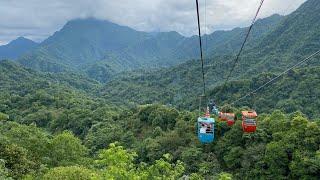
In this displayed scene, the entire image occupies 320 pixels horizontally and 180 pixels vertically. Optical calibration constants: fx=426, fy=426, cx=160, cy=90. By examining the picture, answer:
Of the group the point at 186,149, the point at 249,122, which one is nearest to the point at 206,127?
the point at 249,122

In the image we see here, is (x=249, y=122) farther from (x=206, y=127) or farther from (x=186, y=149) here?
(x=186, y=149)

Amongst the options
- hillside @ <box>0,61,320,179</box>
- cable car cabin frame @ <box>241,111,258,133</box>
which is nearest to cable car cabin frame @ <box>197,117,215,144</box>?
cable car cabin frame @ <box>241,111,258,133</box>

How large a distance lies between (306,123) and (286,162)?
4.86 meters

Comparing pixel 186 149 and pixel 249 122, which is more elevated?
pixel 249 122

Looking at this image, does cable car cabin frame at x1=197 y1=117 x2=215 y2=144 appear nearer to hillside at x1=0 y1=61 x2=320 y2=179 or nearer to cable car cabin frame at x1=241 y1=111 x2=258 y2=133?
cable car cabin frame at x1=241 y1=111 x2=258 y2=133

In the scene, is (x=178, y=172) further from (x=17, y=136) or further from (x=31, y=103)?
(x=31, y=103)

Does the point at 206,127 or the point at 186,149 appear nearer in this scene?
the point at 206,127

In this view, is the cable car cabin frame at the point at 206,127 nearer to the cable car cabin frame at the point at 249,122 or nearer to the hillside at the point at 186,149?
the cable car cabin frame at the point at 249,122

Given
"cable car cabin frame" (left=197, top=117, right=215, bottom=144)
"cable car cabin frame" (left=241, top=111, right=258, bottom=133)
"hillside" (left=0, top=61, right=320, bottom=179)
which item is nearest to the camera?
"cable car cabin frame" (left=241, top=111, right=258, bottom=133)

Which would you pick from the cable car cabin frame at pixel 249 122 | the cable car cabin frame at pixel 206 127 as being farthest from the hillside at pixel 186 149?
the cable car cabin frame at pixel 249 122

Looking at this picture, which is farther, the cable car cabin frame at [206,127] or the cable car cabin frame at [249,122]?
the cable car cabin frame at [206,127]

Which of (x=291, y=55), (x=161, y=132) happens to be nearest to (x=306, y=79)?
(x=161, y=132)

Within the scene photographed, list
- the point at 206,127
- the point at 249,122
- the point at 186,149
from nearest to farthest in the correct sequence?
the point at 249,122 < the point at 206,127 < the point at 186,149

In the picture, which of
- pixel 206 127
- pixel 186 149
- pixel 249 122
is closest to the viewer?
pixel 249 122
